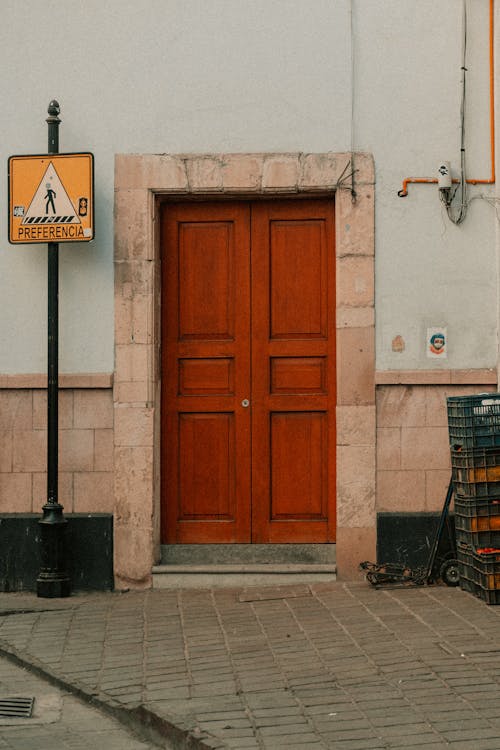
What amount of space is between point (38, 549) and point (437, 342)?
10.6 ft

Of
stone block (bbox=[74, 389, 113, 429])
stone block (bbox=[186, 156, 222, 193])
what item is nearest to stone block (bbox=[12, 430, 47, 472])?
stone block (bbox=[74, 389, 113, 429])

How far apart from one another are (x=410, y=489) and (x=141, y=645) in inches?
104

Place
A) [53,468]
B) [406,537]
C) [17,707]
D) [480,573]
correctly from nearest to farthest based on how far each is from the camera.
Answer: [17,707]
[480,573]
[53,468]
[406,537]

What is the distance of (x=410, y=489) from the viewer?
8875 mm

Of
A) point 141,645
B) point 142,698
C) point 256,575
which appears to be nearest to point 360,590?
point 256,575

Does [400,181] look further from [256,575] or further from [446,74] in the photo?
[256,575]

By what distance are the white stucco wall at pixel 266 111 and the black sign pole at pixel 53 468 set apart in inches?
11.9

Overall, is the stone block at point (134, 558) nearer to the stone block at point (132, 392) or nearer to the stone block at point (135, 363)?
the stone block at point (132, 392)

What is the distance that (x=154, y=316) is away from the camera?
9055 mm

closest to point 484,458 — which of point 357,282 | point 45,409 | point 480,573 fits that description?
point 480,573

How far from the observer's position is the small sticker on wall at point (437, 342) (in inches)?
350

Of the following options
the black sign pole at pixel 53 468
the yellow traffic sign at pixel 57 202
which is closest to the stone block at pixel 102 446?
the black sign pole at pixel 53 468

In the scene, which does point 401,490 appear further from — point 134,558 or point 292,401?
point 134,558

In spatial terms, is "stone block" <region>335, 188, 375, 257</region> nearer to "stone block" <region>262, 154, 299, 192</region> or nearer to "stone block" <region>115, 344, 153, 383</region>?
"stone block" <region>262, 154, 299, 192</region>
